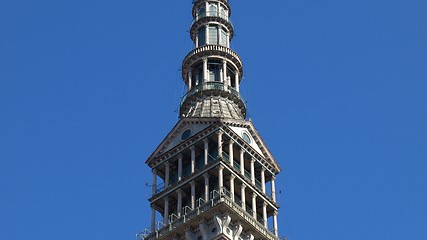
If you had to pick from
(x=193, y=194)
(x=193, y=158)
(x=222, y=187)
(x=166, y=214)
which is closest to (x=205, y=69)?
(x=193, y=158)

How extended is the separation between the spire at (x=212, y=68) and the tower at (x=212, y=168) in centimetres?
13

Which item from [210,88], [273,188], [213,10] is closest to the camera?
[273,188]

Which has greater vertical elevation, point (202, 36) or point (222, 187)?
point (202, 36)

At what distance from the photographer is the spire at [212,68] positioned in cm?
11181

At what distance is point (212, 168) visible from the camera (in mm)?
99875

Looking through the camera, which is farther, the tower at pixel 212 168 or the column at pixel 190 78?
the column at pixel 190 78

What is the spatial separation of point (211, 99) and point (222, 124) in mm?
8785

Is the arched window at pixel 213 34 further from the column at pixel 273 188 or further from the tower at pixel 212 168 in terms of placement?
the column at pixel 273 188

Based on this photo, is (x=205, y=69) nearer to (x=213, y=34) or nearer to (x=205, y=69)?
(x=205, y=69)

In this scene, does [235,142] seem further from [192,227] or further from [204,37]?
[204,37]

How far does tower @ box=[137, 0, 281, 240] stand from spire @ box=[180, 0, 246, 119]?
0.13 metres

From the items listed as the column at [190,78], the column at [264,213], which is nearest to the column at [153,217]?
the column at [264,213]

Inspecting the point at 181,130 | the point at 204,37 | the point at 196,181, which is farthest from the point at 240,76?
the point at 196,181

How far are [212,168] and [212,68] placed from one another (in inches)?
854
